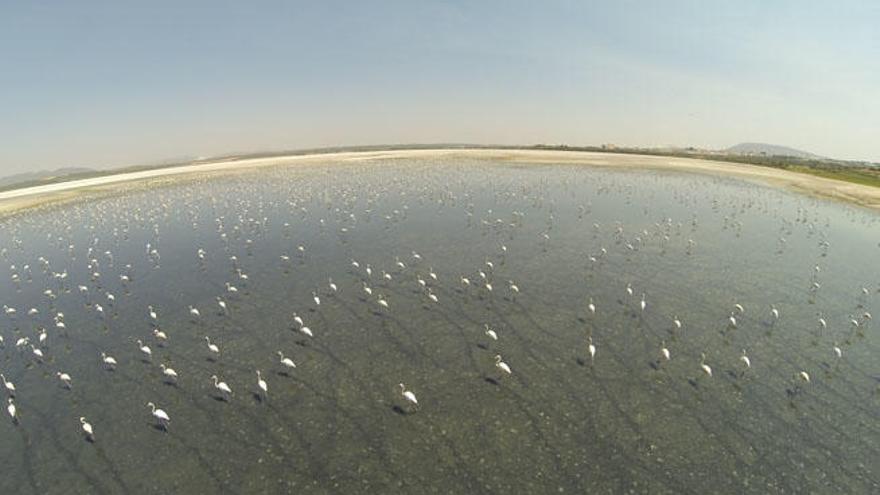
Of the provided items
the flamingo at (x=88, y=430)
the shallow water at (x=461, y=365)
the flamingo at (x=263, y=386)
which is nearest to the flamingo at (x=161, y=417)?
the shallow water at (x=461, y=365)

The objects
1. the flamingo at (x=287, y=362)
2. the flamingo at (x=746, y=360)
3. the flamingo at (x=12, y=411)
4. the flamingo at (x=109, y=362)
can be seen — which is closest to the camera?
the flamingo at (x=12, y=411)

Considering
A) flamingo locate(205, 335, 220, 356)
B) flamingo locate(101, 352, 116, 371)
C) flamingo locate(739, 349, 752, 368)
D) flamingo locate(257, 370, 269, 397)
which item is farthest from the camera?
flamingo locate(205, 335, 220, 356)

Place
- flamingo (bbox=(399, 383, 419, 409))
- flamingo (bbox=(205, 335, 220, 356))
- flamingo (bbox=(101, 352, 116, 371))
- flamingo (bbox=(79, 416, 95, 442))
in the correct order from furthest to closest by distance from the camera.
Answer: flamingo (bbox=(205, 335, 220, 356)), flamingo (bbox=(101, 352, 116, 371)), flamingo (bbox=(399, 383, 419, 409)), flamingo (bbox=(79, 416, 95, 442))

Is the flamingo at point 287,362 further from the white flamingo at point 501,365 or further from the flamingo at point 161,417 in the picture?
the white flamingo at point 501,365

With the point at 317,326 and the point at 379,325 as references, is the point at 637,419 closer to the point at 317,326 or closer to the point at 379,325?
the point at 379,325

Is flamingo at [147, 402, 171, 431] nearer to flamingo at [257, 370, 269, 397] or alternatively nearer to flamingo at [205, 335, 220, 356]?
flamingo at [257, 370, 269, 397]

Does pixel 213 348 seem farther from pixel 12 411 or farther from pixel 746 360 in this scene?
pixel 746 360

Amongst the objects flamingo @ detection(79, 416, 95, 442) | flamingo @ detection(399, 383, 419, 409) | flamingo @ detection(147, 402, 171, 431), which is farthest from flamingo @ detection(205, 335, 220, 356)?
flamingo @ detection(399, 383, 419, 409)

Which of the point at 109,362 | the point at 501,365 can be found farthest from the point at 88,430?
the point at 501,365
